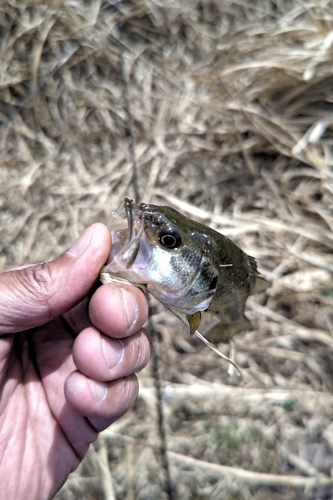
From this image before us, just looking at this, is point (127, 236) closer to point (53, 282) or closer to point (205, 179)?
point (53, 282)

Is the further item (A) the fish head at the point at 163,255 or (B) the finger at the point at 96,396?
(B) the finger at the point at 96,396

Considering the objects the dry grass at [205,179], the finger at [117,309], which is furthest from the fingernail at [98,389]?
the dry grass at [205,179]

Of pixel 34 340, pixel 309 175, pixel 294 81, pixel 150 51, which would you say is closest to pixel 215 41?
pixel 150 51

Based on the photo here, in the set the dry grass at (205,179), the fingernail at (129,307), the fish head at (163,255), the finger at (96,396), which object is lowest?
the dry grass at (205,179)

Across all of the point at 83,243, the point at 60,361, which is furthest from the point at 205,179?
the point at 83,243

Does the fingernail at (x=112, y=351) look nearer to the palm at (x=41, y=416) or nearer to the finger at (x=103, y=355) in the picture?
the finger at (x=103, y=355)

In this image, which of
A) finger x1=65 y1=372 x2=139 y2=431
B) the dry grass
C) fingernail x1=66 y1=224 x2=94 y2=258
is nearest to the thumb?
fingernail x1=66 y1=224 x2=94 y2=258
